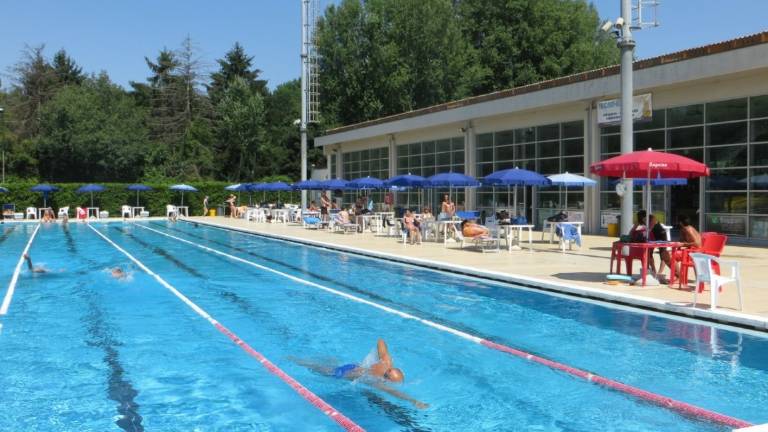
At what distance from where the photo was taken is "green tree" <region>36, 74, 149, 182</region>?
51.8m

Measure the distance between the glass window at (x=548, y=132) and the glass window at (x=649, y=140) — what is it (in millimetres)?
3599

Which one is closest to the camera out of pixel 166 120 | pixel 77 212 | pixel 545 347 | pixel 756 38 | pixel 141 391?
pixel 141 391

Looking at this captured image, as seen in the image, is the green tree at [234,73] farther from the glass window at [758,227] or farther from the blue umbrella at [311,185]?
the glass window at [758,227]

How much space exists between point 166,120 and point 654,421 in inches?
2591

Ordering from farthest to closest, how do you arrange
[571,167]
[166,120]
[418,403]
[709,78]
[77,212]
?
[166,120], [77,212], [571,167], [709,78], [418,403]

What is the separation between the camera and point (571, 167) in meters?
24.5

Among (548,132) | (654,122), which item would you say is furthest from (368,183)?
(654,122)

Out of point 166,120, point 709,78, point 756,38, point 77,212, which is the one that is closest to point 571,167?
point 709,78

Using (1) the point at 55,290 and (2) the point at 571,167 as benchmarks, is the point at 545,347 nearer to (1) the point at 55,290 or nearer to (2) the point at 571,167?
(1) the point at 55,290

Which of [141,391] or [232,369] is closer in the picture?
[141,391]

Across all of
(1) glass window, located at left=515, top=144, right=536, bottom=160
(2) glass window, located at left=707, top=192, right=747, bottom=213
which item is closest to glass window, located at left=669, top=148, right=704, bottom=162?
(2) glass window, located at left=707, top=192, right=747, bottom=213

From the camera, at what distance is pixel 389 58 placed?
5344 cm

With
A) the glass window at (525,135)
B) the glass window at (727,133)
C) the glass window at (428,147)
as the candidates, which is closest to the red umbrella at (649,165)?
the glass window at (727,133)

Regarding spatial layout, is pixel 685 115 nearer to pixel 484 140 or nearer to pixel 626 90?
pixel 626 90
